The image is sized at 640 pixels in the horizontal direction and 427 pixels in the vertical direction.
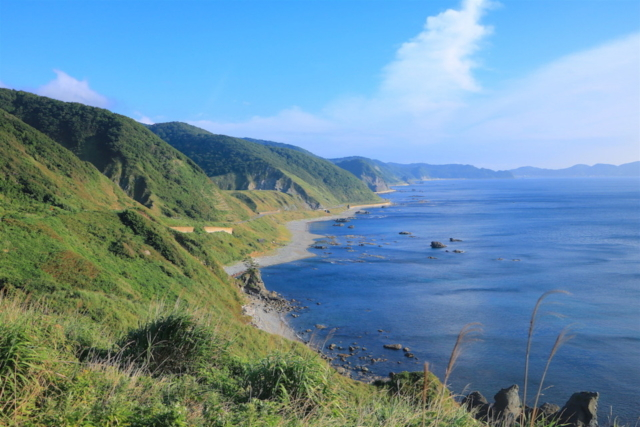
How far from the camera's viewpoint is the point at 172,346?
8430mm

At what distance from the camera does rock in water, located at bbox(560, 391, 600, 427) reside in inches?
800

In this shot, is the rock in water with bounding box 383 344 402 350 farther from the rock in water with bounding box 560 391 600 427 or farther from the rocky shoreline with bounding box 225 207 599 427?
the rock in water with bounding box 560 391 600 427

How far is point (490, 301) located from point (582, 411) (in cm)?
2246

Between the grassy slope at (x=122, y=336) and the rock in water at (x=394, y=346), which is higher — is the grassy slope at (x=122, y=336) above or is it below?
above

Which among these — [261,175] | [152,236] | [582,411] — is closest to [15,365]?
[582,411]

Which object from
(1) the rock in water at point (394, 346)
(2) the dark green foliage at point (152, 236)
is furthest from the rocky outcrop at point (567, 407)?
(2) the dark green foliage at point (152, 236)

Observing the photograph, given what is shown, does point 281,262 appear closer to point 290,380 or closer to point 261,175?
point 290,380

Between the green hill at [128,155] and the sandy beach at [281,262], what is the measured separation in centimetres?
1635

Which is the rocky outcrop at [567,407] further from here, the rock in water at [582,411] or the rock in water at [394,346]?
the rock in water at [394,346]

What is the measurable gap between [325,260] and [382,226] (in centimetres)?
4407

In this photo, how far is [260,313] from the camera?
38.9 metres

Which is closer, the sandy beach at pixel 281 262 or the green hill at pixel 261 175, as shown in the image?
the sandy beach at pixel 281 262

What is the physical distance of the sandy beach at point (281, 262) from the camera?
3519 cm

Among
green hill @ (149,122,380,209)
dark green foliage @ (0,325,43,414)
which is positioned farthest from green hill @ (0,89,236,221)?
dark green foliage @ (0,325,43,414)
